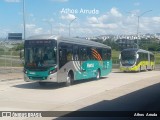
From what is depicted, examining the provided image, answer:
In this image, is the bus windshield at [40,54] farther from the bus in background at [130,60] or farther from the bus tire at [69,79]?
the bus in background at [130,60]

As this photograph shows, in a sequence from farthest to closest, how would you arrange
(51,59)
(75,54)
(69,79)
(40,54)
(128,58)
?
(128,58), (75,54), (69,79), (40,54), (51,59)

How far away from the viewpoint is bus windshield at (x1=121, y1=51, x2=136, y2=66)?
45.9 metres

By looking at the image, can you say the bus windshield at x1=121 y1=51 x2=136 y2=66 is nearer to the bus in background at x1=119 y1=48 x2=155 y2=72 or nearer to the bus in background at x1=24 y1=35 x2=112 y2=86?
the bus in background at x1=119 y1=48 x2=155 y2=72

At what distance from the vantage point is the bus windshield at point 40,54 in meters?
21.2

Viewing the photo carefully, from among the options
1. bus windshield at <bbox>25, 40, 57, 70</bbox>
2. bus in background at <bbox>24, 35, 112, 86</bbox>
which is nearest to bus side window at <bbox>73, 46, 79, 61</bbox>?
bus in background at <bbox>24, 35, 112, 86</bbox>

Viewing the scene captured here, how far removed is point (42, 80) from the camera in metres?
21.2

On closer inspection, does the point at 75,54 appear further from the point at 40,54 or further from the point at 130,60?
the point at 130,60

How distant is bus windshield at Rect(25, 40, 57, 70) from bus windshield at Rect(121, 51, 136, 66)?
25.3 metres

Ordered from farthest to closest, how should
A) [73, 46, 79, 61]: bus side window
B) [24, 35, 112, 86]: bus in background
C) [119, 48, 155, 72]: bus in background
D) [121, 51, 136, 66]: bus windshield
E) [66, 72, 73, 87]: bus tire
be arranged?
[121, 51, 136, 66]: bus windshield
[119, 48, 155, 72]: bus in background
[73, 46, 79, 61]: bus side window
[66, 72, 73, 87]: bus tire
[24, 35, 112, 86]: bus in background

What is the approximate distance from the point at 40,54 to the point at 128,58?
84.6 feet

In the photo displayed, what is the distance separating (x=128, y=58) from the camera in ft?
151

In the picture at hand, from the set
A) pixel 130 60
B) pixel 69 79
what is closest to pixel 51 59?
pixel 69 79

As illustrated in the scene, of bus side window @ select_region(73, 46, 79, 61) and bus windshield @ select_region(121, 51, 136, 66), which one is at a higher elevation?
bus side window @ select_region(73, 46, 79, 61)

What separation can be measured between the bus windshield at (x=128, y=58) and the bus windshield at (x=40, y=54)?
2532 centimetres
